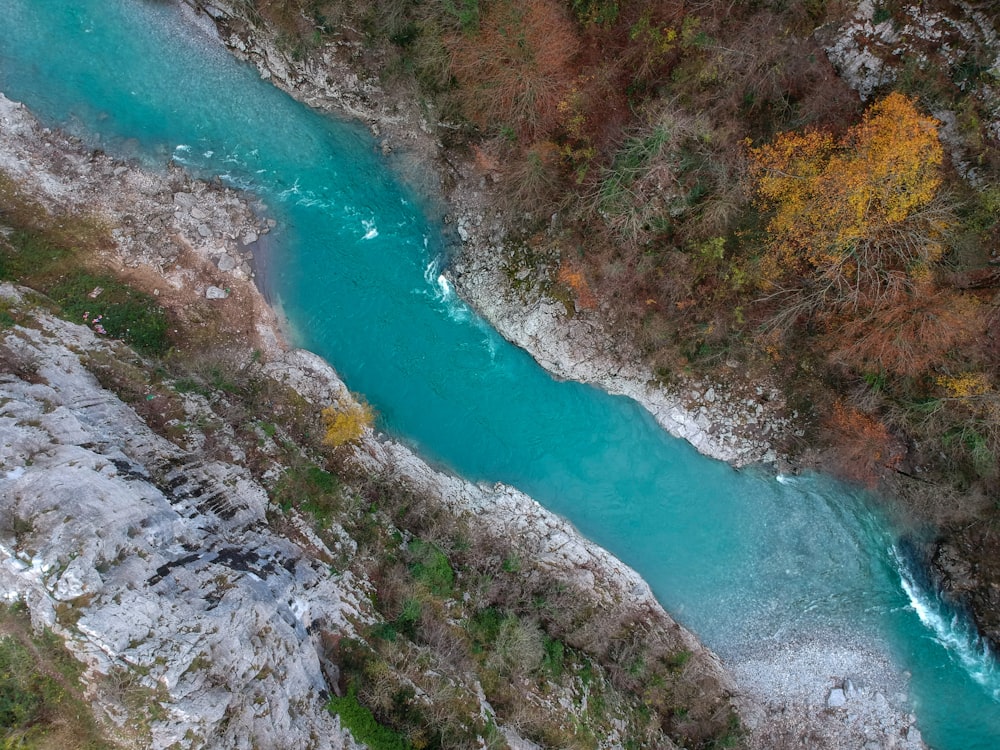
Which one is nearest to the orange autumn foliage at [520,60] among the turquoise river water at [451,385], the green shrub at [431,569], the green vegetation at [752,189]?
the green vegetation at [752,189]

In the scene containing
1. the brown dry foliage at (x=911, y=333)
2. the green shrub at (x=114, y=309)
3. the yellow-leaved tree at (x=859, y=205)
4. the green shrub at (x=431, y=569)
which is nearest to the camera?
the yellow-leaved tree at (x=859, y=205)

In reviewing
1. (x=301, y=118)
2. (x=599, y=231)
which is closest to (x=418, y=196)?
(x=301, y=118)

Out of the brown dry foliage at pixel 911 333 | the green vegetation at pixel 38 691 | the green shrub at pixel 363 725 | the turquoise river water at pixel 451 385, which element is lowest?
the green vegetation at pixel 38 691

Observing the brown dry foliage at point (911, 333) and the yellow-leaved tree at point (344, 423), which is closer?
the brown dry foliage at point (911, 333)

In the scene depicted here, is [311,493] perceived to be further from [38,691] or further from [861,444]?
[861,444]

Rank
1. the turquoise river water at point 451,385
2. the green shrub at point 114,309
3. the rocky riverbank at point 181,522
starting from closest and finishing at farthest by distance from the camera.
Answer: the rocky riverbank at point 181,522
the green shrub at point 114,309
the turquoise river water at point 451,385

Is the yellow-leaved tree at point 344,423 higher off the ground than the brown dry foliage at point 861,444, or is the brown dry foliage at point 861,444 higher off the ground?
the brown dry foliage at point 861,444

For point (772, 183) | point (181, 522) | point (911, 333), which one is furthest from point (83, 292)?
point (911, 333)

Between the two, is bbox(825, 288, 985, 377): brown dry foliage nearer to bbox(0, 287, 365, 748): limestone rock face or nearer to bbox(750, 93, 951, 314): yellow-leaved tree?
bbox(750, 93, 951, 314): yellow-leaved tree

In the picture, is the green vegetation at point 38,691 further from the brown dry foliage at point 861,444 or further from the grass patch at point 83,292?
the brown dry foliage at point 861,444
